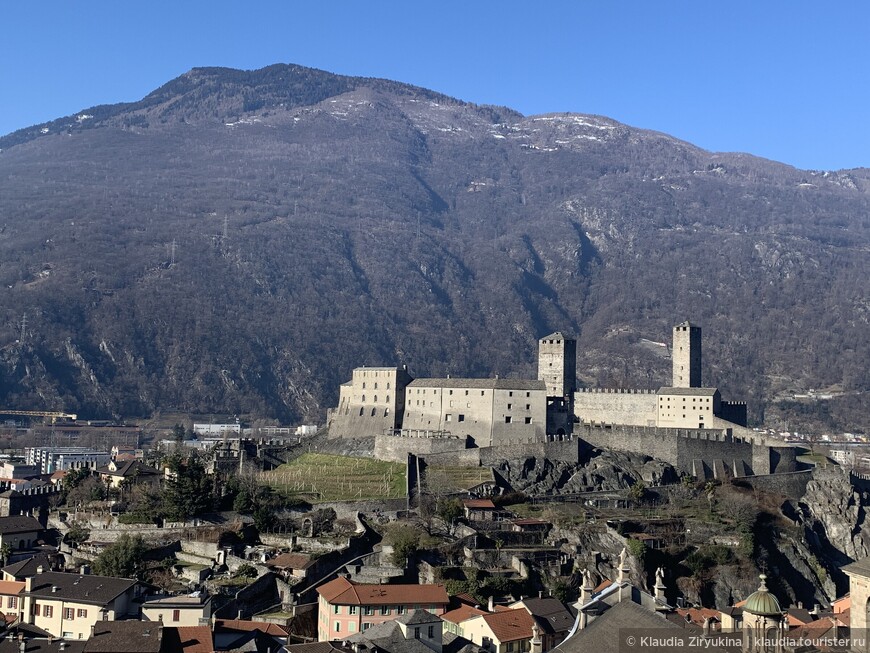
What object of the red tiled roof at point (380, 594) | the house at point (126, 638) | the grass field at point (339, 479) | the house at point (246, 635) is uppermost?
the grass field at point (339, 479)

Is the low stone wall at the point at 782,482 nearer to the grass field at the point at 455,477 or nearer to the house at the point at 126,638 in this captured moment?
the grass field at the point at 455,477

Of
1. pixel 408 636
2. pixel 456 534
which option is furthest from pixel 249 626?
pixel 456 534

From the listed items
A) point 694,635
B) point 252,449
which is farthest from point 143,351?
point 694,635

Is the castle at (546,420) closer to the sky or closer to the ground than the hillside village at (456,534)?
closer to the sky

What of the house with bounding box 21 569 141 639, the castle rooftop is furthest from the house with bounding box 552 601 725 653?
the castle rooftop

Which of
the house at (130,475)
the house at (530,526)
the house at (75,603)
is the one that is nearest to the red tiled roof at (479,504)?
the house at (530,526)
